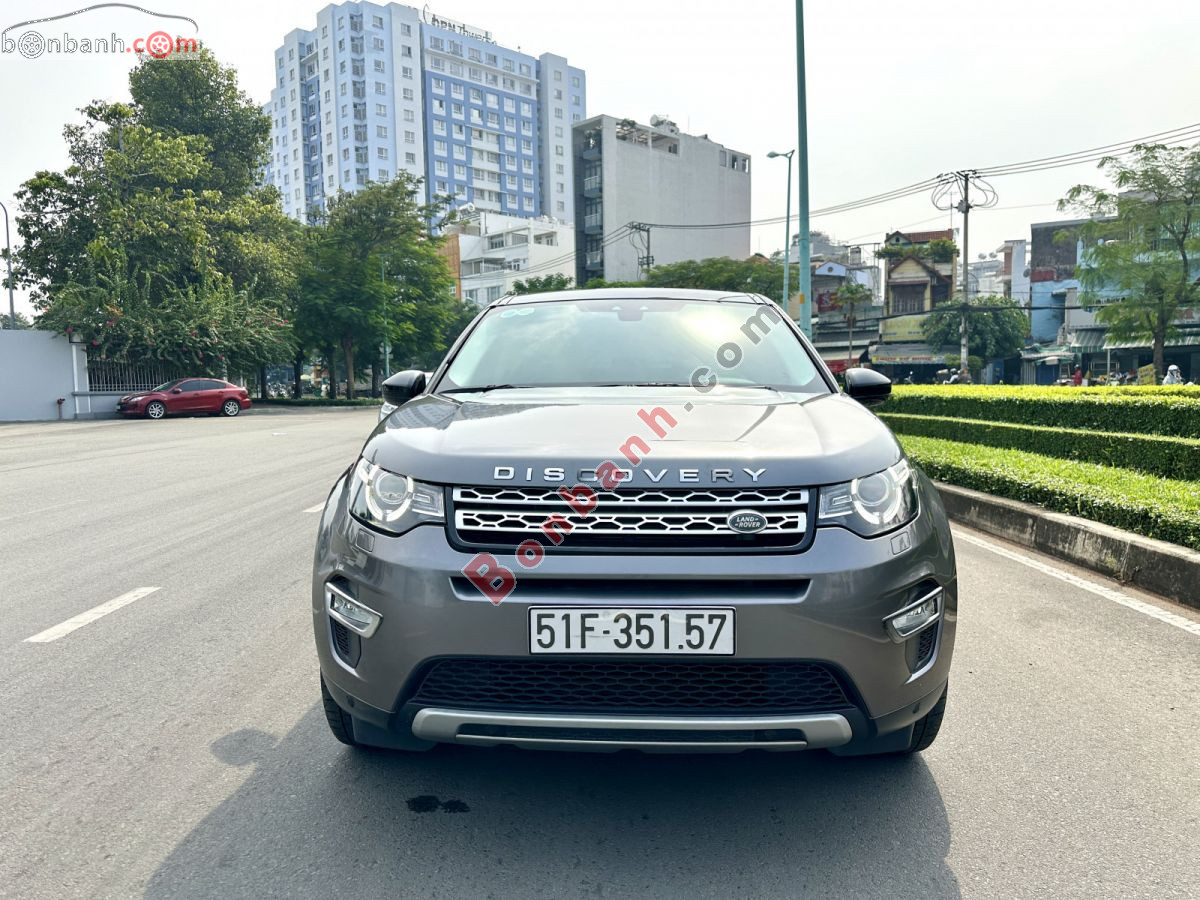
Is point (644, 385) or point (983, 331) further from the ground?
point (983, 331)

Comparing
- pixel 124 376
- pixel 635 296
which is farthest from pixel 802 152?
pixel 124 376

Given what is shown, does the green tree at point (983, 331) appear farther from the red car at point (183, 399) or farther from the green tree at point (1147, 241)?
the red car at point (183, 399)

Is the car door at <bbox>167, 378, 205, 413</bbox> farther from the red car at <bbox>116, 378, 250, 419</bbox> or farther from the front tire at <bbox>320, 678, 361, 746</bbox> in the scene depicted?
the front tire at <bbox>320, 678, 361, 746</bbox>

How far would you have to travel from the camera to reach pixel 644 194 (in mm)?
81875

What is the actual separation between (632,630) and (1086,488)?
553 cm

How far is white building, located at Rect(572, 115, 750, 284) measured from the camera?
78.9m

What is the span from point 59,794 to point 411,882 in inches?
47.2

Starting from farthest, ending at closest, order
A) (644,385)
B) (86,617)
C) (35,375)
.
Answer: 1. (35,375)
2. (86,617)
3. (644,385)

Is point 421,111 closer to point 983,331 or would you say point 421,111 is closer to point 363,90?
point 363,90

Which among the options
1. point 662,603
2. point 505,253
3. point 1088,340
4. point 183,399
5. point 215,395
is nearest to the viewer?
point 662,603

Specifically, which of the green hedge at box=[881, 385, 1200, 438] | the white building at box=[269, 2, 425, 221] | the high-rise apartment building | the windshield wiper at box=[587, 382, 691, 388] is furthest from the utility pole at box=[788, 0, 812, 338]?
the high-rise apartment building

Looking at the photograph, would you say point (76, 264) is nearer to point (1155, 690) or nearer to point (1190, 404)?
point (1190, 404)

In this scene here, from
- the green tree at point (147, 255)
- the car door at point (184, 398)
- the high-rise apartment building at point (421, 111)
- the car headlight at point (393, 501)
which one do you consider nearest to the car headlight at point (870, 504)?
the car headlight at point (393, 501)

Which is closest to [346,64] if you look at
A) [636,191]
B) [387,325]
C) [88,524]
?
[636,191]
